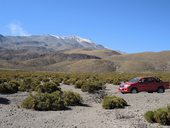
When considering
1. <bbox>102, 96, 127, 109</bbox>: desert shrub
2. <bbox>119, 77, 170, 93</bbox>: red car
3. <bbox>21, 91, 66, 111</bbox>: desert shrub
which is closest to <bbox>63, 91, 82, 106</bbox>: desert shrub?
<bbox>21, 91, 66, 111</bbox>: desert shrub

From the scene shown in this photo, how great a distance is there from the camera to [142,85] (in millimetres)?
32969

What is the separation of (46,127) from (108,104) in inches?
260

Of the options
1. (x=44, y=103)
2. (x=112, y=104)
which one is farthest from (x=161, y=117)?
(x=44, y=103)

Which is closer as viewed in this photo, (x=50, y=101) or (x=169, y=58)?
(x=50, y=101)

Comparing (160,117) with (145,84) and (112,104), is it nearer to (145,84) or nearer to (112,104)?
(112,104)

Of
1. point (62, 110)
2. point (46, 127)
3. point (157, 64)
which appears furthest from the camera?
point (157, 64)

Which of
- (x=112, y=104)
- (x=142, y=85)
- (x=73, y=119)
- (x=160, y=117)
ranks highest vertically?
(x=142, y=85)

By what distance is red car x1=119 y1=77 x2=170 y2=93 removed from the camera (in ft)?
106

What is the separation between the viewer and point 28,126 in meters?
14.9

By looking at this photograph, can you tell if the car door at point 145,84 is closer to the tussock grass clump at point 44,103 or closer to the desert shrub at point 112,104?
the desert shrub at point 112,104

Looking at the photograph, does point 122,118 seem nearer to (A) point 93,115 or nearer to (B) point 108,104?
(A) point 93,115

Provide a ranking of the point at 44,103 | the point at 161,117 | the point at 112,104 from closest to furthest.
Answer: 1. the point at 161,117
2. the point at 44,103
3. the point at 112,104

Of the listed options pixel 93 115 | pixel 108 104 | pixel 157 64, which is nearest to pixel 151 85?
Result: pixel 108 104

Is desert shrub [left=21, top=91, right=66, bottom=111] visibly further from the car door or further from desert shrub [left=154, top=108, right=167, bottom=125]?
the car door
